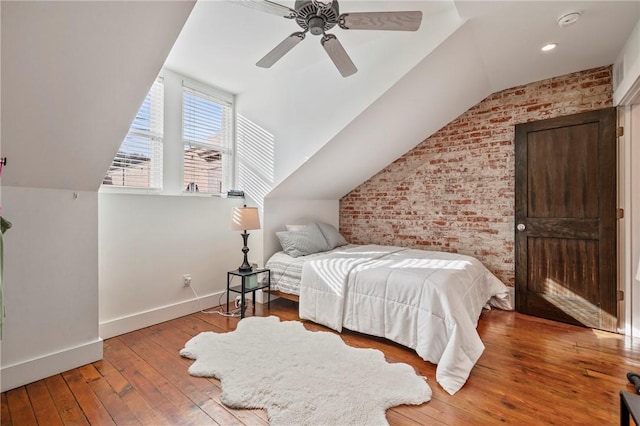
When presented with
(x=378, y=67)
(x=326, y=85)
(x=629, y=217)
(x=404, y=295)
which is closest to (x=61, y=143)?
(x=326, y=85)

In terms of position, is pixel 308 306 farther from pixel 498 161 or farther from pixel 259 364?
pixel 498 161

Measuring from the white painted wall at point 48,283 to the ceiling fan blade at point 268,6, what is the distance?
5.80 ft

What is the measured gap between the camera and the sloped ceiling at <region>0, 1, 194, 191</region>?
4.50 ft

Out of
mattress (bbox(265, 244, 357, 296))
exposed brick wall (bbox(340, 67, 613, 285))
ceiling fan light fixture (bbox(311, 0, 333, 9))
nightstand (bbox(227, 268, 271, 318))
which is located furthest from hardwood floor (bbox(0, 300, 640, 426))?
ceiling fan light fixture (bbox(311, 0, 333, 9))

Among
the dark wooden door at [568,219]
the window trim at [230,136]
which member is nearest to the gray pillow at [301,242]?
the window trim at [230,136]

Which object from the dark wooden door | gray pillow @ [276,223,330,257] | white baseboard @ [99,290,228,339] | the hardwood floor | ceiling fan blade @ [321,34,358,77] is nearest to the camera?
the hardwood floor

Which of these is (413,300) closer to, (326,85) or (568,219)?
(568,219)

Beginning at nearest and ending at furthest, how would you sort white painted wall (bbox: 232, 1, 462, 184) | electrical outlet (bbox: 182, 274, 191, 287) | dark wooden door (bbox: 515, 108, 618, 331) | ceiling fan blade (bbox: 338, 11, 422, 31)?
ceiling fan blade (bbox: 338, 11, 422, 31) → white painted wall (bbox: 232, 1, 462, 184) → dark wooden door (bbox: 515, 108, 618, 331) → electrical outlet (bbox: 182, 274, 191, 287)

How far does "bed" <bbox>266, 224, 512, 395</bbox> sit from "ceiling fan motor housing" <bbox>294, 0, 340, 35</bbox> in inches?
76.9

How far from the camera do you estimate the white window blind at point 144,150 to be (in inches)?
115

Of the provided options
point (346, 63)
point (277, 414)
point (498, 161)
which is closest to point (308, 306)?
point (277, 414)

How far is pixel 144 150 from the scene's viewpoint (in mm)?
3094

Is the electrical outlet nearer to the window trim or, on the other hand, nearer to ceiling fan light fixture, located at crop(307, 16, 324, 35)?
the window trim

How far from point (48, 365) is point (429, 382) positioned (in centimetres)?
261
